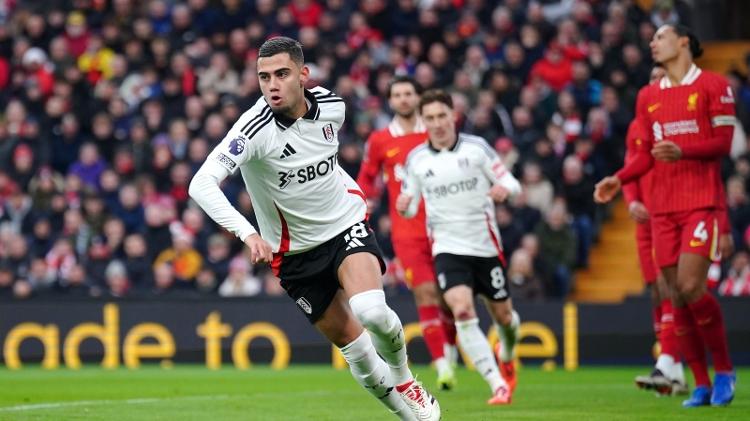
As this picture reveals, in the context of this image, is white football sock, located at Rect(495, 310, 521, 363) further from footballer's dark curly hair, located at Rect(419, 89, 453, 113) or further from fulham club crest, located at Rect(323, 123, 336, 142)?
fulham club crest, located at Rect(323, 123, 336, 142)

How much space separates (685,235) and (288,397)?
4.07 m

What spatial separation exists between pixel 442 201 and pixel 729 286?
6532mm

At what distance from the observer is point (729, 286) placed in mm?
18406

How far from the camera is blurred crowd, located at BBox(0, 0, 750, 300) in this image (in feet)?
68.1

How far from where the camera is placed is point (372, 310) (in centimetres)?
911

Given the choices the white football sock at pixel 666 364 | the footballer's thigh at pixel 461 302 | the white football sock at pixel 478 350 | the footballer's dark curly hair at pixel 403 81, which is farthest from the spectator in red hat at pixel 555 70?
the white football sock at pixel 478 350

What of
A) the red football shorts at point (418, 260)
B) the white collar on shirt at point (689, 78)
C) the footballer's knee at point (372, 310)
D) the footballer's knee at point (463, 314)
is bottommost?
the footballer's knee at point (463, 314)

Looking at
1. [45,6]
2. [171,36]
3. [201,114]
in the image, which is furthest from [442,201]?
[45,6]

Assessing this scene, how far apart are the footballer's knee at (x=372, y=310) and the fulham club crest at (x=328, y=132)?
1.09m

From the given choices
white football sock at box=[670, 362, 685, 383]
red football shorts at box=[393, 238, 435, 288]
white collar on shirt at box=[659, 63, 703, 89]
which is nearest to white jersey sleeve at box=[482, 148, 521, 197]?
white collar on shirt at box=[659, 63, 703, 89]

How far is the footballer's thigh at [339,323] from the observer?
31.2 ft

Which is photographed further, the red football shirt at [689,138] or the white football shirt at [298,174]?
the red football shirt at [689,138]

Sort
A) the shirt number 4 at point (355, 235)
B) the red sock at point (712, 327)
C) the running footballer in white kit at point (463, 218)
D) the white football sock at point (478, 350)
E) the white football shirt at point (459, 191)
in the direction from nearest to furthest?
the shirt number 4 at point (355, 235)
the red sock at point (712, 327)
the white football sock at point (478, 350)
the running footballer in white kit at point (463, 218)
the white football shirt at point (459, 191)

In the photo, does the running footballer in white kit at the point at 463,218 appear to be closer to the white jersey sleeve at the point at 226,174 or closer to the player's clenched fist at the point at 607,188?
the player's clenched fist at the point at 607,188
